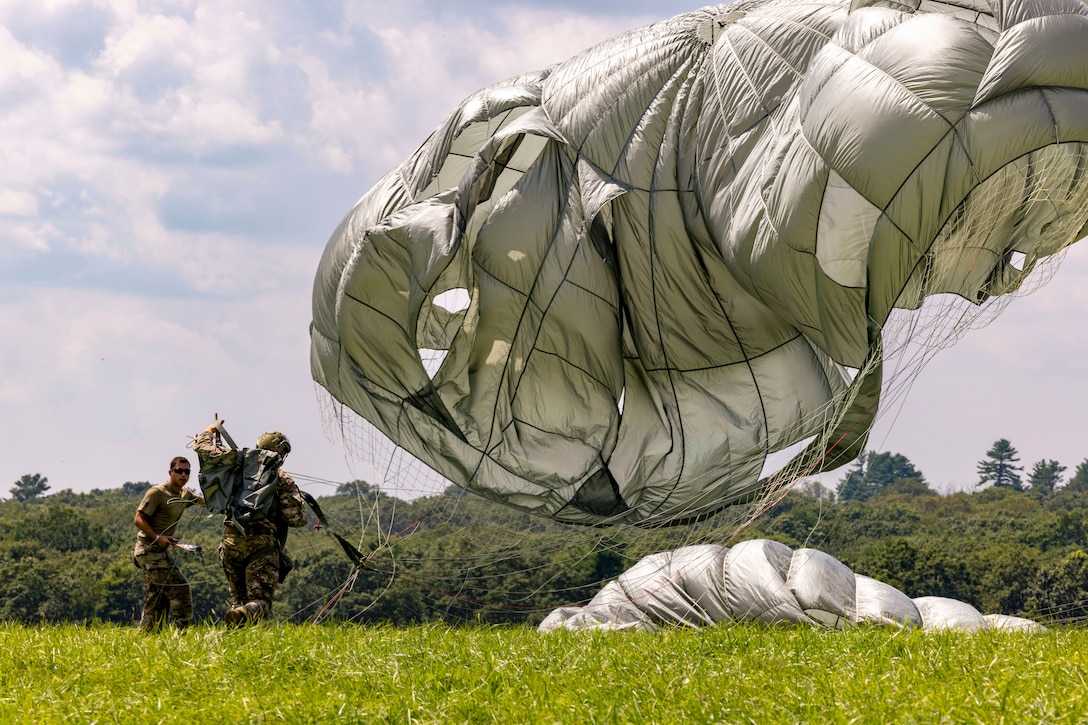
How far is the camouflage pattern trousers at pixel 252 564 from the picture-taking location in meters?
8.91

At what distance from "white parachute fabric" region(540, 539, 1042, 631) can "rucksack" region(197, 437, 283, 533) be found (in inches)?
119

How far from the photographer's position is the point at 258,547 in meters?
8.94

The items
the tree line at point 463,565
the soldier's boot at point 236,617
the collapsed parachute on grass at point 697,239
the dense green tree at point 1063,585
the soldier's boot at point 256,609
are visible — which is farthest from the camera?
the dense green tree at point 1063,585

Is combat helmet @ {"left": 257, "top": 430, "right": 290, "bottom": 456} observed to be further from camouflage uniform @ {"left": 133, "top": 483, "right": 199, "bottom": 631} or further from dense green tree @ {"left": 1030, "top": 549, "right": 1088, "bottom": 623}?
dense green tree @ {"left": 1030, "top": 549, "right": 1088, "bottom": 623}

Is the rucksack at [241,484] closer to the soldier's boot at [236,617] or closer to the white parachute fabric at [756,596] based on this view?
the soldier's boot at [236,617]

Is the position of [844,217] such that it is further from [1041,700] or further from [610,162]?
[1041,700]

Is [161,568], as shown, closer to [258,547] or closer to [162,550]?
[162,550]

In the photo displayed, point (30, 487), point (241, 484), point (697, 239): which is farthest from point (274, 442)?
point (30, 487)

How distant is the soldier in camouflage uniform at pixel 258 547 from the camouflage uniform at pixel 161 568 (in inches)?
17.8

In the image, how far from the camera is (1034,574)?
45000 millimetres

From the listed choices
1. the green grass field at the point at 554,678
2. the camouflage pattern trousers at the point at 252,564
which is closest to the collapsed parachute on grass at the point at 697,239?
the camouflage pattern trousers at the point at 252,564

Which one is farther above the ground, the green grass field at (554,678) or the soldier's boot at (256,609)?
the soldier's boot at (256,609)

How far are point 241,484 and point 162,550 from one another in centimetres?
88

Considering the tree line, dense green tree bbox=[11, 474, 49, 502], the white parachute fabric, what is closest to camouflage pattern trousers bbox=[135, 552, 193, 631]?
the white parachute fabric
